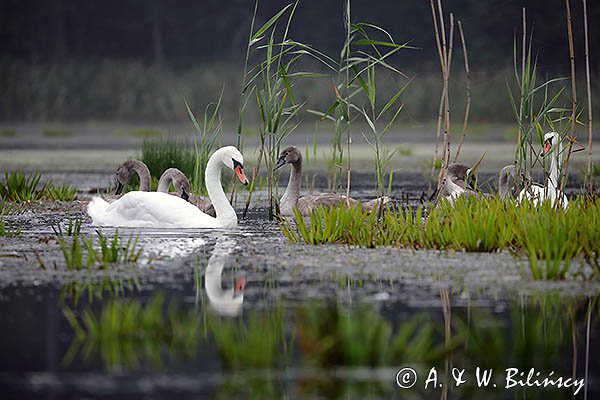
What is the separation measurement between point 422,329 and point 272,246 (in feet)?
8.89

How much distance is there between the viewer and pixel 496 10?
116ft

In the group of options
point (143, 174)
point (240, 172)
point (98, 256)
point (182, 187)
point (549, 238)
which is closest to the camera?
point (549, 238)

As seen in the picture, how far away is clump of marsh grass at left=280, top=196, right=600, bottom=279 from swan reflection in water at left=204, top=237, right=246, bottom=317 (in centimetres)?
74

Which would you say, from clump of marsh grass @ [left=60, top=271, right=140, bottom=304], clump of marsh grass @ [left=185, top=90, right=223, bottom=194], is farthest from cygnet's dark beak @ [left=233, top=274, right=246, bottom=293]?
clump of marsh grass @ [left=185, top=90, right=223, bottom=194]

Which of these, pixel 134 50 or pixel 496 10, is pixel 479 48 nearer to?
pixel 496 10

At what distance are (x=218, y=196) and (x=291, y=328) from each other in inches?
148

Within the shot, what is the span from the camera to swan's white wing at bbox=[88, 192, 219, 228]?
309 inches

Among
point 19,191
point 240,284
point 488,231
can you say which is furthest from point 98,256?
point 19,191

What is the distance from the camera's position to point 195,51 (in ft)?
127

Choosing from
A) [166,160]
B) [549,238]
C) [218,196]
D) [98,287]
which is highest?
[166,160]

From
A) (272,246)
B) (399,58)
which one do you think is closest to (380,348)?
(272,246)

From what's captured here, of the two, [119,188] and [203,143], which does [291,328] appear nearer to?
[203,143]

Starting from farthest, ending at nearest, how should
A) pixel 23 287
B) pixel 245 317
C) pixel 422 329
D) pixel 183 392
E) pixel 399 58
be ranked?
pixel 399 58
pixel 23 287
pixel 245 317
pixel 422 329
pixel 183 392

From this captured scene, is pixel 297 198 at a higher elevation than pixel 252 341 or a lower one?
higher
